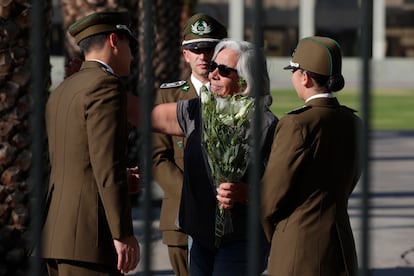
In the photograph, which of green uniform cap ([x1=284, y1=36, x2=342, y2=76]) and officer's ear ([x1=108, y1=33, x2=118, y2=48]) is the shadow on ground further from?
officer's ear ([x1=108, y1=33, x2=118, y2=48])

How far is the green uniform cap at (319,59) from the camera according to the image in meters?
4.48

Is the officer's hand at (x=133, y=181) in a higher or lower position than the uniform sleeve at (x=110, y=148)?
lower

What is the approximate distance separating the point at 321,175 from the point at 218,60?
0.79 meters

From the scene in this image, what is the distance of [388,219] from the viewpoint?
11.4 metres

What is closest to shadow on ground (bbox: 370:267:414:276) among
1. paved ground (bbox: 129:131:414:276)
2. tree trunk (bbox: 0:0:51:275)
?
paved ground (bbox: 129:131:414:276)

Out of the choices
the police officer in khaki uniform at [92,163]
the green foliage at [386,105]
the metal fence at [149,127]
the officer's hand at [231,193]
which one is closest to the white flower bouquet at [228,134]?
the officer's hand at [231,193]

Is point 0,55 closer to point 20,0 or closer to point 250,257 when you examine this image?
point 20,0

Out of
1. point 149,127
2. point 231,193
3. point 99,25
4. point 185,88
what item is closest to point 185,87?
point 185,88

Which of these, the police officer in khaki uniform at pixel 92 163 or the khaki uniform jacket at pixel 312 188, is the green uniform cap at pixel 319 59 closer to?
the khaki uniform jacket at pixel 312 188

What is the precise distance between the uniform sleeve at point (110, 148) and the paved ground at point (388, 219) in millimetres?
177

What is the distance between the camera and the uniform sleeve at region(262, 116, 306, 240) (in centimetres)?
429

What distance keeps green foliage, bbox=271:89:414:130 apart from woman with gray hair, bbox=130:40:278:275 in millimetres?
13342

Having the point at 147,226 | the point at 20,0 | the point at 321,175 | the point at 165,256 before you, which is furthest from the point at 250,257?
→ the point at 165,256

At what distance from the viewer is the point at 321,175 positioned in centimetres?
439
